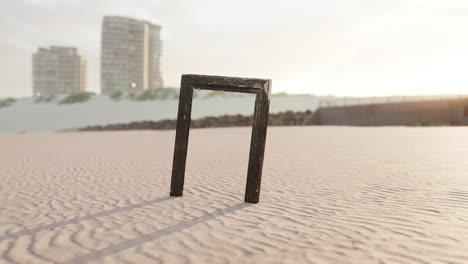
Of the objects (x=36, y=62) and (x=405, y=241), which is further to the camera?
(x=36, y=62)

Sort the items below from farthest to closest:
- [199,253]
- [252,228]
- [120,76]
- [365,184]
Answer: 1. [120,76]
2. [365,184]
3. [252,228]
4. [199,253]

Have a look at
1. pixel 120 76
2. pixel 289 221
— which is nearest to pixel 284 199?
pixel 289 221

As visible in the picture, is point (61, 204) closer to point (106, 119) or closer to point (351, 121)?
point (351, 121)

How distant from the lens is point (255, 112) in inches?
185

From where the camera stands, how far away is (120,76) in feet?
328

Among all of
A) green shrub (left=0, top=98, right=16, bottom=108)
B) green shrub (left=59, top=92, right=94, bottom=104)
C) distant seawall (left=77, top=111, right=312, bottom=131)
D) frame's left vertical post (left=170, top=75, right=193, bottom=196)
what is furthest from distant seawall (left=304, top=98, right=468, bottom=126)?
green shrub (left=0, top=98, right=16, bottom=108)

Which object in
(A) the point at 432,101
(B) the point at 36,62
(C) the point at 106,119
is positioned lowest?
(C) the point at 106,119

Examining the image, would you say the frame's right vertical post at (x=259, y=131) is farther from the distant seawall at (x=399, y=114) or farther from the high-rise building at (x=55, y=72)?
the high-rise building at (x=55, y=72)

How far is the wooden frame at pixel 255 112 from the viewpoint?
471cm

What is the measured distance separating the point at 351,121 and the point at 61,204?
24.7m

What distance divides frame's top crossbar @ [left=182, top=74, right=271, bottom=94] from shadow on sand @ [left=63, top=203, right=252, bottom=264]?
1.50 m

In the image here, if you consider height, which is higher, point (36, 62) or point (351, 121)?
point (36, 62)

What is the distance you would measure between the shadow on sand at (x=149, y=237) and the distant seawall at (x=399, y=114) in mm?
21371

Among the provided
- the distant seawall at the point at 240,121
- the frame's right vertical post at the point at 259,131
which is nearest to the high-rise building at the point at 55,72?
the distant seawall at the point at 240,121
